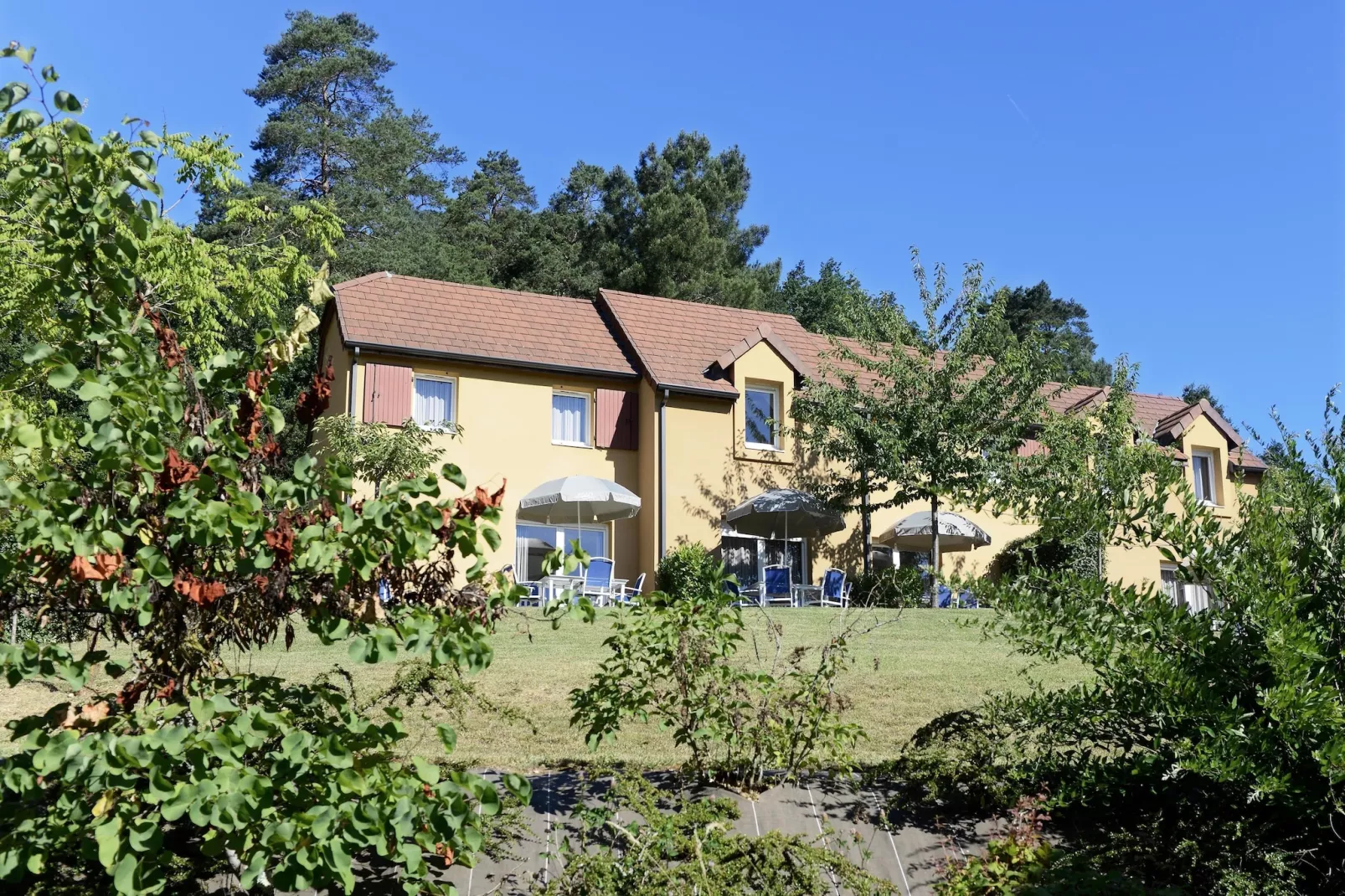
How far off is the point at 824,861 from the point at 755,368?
67.6 ft

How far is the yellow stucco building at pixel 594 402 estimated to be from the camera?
2294cm

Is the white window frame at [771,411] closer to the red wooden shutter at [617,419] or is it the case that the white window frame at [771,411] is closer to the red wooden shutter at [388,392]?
the red wooden shutter at [617,419]

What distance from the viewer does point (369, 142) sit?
43.3 metres

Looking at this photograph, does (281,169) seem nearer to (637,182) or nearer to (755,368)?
(637,182)

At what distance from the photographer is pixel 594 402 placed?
2459 cm

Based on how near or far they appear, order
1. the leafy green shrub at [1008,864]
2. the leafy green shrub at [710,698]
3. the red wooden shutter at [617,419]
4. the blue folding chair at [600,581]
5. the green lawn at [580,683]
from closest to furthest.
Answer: the leafy green shrub at [1008,864], the leafy green shrub at [710,698], the green lawn at [580,683], the blue folding chair at [600,581], the red wooden shutter at [617,419]

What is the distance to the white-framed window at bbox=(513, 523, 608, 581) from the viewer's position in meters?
23.2

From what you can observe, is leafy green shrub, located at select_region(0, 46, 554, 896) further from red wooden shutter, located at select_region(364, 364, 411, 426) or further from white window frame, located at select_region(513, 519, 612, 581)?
white window frame, located at select_region(513, 519, 612, 581)

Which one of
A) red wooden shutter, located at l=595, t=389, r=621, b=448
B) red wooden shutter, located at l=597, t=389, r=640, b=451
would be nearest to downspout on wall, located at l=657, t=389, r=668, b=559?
red wooden shutter, located at l=597, t=389, r=640, b=451

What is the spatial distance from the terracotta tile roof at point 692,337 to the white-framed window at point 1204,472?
36.8 feet

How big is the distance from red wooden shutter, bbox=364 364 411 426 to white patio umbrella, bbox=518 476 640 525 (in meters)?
2.95

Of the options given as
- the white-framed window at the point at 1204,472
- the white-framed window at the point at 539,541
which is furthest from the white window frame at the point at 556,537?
the white-framed window at the point at 1204,472

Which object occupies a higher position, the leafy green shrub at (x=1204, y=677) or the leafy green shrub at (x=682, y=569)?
the leafy green shrub at (x=682, y=569)

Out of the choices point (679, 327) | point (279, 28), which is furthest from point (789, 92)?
point (279, 28)
